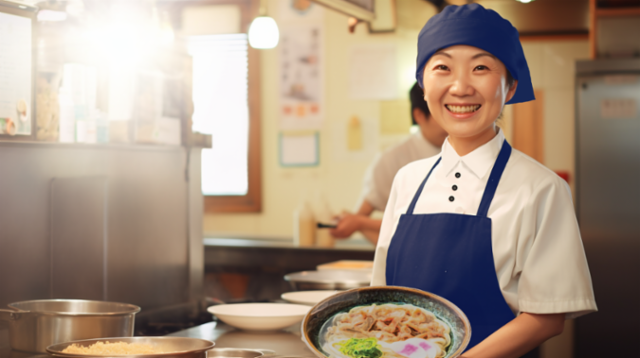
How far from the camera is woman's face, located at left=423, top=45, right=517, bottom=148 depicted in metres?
1.08

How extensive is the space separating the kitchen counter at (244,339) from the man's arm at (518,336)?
16.4 inches

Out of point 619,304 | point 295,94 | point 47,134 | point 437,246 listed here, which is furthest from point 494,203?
point 295,94

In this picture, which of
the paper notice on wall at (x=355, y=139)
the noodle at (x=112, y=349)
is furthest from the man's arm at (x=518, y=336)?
the paper notice on wall at (x=355, y=139)

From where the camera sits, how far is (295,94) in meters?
4.68

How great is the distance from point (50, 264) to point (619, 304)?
292cm

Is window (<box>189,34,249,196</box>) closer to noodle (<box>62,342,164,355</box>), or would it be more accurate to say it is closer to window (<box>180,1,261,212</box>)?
window (<box>180,1,261,212</box>)

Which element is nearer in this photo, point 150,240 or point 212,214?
point 150,240

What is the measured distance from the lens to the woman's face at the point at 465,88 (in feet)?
3.55

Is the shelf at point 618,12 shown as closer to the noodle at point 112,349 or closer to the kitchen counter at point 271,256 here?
the kitchen counter at point 271,256

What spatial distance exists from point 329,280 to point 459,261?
91 cm

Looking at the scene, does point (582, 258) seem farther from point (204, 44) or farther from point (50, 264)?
point (204, 44)

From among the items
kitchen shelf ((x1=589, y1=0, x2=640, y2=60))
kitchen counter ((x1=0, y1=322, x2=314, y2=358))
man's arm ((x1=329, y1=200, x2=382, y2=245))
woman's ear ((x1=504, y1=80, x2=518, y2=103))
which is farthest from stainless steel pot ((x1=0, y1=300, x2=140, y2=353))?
kitchen shelf ((x1=589, y1=0, x2=640, y2=60))

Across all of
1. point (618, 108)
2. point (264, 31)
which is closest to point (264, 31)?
point (264, 31)

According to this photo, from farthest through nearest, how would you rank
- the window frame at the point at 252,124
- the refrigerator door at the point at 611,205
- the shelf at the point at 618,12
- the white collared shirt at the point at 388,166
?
the window frame at the point at 252,124 → the shelf at the point at 618,12 → the refrigerator door at the point at 611,205 → the white collared shirt at the point at 388,166
